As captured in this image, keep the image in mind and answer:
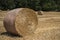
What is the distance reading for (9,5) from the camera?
1711 centimetres

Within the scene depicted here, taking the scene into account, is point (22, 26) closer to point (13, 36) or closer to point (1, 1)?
point (13, 36)

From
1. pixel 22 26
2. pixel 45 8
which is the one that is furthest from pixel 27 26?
pixel 45 8

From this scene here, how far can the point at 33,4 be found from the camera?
17.8m

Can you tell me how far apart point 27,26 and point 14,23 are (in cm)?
54

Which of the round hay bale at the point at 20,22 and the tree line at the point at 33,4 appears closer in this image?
the round hay bale at the point at 20,22

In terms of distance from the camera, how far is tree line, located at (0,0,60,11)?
56.1 feet

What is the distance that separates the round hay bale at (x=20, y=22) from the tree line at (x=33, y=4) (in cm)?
1031

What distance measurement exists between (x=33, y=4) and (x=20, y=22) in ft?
37.7

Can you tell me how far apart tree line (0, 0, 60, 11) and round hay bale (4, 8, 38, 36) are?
406 inches

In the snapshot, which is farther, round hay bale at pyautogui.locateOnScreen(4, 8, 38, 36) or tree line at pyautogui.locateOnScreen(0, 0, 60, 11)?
tree line at pyautogui.locateOnScreen(0, 0, 60, 11)

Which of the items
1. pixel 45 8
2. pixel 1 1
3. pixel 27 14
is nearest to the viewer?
pixel 27 14

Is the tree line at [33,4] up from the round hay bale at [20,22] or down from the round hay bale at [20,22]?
down

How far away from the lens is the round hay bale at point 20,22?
6227 mm

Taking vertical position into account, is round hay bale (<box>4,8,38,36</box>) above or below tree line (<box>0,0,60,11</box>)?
above
